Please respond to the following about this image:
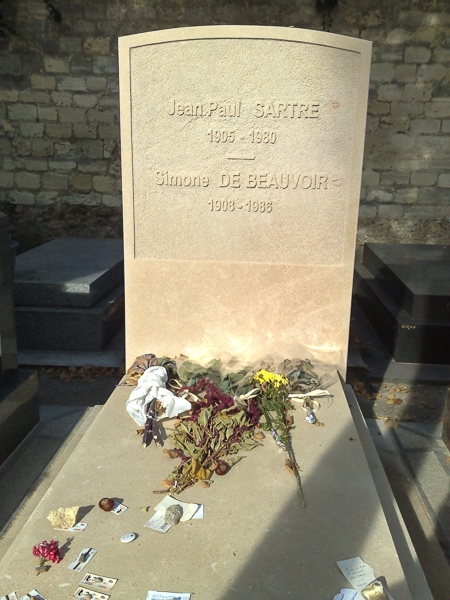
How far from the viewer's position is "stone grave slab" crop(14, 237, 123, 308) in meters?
4.49

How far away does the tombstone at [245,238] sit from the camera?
204cm

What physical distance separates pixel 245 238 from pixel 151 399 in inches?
40.0

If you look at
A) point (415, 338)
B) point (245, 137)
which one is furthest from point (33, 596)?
point (415, 338)

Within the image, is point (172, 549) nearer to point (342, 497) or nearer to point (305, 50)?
point (342, 497)

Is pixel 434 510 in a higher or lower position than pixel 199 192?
lower

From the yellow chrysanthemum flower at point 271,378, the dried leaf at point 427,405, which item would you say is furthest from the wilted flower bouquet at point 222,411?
the dried leaf at point 427,405

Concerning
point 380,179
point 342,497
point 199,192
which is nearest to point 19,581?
point 342,497

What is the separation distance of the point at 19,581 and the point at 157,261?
1.77 m

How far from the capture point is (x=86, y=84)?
23.2 feet

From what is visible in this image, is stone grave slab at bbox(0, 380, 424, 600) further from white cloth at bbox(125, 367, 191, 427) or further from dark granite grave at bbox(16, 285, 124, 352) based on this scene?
dark granite grave at bbox(16, 285, 124, 352)

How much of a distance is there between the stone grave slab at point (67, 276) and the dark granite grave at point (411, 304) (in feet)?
8.24

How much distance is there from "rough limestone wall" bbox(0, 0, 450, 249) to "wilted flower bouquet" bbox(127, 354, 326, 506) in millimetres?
4926

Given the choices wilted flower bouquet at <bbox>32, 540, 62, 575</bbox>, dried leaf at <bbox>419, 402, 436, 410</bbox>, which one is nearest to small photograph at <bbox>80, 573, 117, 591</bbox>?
wilted flower bouquet at <bbox>32, 540, 62, 575</bbox>

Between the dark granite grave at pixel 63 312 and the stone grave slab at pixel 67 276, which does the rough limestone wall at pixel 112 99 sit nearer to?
the stone grave slab at pixel 67 276
